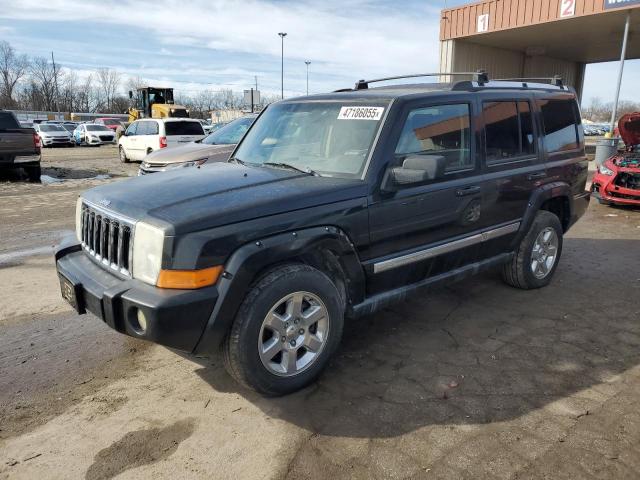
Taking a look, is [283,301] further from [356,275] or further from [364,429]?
[364,429]

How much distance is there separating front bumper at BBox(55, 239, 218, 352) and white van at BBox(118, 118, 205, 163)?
12.0m

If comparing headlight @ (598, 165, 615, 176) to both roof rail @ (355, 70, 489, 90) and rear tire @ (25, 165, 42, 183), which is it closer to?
roof rail @ (355, 70, 489, 90)

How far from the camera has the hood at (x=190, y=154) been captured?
9.32 meters

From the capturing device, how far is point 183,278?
262cm

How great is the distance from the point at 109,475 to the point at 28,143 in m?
12.9

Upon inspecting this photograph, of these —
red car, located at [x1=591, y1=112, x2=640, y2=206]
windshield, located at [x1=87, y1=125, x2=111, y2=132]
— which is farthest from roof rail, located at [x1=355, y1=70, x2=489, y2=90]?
windshield, located at [x1=87, y1=125, x2=111, y2=132]

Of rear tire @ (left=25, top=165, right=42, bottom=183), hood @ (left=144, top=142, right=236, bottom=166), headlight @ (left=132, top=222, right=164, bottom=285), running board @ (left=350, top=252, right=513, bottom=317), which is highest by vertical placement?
hood @ (left=144, top=142, right=236, bottom=166)

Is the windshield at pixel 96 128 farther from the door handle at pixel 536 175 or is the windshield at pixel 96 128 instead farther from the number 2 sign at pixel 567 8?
the door handle at pixel 536 175

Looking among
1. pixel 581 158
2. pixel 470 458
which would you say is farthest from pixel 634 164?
pixel 470 458

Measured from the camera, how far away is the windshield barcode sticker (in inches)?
138

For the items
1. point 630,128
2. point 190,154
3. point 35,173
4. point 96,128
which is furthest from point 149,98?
point 630,128

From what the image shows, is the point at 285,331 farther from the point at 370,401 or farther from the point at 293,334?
the point at 370,401

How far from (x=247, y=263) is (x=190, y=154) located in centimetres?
731

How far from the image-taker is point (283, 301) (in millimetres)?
2912
